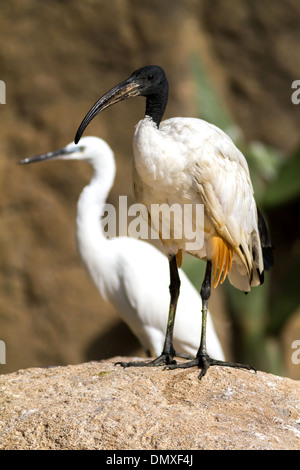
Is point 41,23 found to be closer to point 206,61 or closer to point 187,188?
point 206,61

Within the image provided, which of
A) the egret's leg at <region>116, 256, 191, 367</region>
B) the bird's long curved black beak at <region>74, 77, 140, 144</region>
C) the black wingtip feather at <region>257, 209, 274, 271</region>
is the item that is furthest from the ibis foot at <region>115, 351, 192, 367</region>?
the bird's long curved black beak at <region>74, 77, 140, 144</region>

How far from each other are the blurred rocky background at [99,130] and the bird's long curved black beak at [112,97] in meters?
4.60

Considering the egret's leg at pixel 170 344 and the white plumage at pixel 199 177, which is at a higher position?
the white plumage at pixel 199 177

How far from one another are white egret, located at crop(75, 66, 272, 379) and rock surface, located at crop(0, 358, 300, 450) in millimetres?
216

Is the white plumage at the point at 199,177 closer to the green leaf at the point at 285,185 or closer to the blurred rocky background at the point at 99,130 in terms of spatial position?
the green leaf at the point at 285,185

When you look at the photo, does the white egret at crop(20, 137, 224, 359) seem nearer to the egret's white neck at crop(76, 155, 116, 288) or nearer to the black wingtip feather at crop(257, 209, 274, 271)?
the egret's white neck at crop(76, 155, 116, 288)

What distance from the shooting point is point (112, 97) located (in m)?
4.34

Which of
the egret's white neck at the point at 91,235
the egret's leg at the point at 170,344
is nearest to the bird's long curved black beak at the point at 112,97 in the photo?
the egret's leg at the point at 170,344

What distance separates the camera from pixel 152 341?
20.9 feet

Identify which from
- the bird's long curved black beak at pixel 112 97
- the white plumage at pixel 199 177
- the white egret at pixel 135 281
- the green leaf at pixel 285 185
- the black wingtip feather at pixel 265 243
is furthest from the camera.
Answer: the green leaf at pixel 285 185

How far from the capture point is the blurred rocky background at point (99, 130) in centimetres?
911

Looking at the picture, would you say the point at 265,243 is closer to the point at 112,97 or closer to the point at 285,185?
the point at 112,97

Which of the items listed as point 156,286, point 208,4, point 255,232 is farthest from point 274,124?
point 255,232

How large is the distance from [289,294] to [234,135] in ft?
6.67
